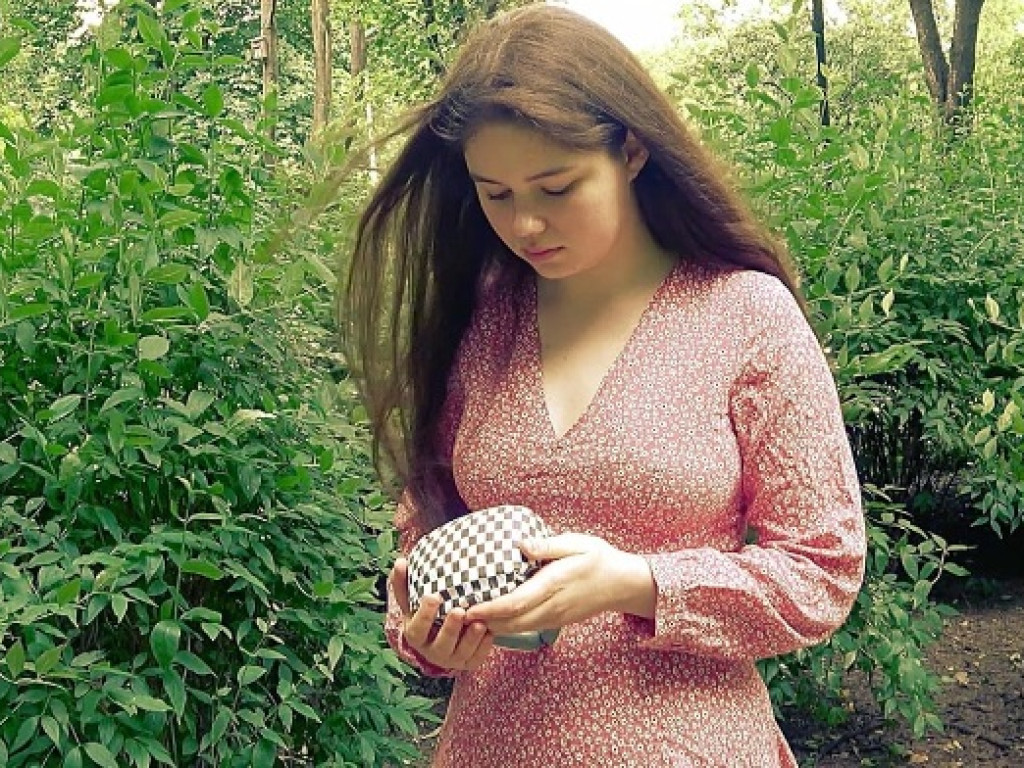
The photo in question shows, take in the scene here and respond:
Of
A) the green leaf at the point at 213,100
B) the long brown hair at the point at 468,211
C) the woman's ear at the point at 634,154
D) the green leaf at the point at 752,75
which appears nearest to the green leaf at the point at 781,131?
the green leaf at the point at 752,75

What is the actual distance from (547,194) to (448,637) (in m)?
0.46

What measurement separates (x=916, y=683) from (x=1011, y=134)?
2.35 metres

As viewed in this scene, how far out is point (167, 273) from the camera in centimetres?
230

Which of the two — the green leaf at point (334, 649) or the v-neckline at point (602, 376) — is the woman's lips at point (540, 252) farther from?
the green leaf at point (334, 649)

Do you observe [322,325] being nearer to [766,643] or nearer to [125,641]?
[125,641]

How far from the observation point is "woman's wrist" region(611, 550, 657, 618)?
1.39 metres

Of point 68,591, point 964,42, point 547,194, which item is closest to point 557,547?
point 547,194

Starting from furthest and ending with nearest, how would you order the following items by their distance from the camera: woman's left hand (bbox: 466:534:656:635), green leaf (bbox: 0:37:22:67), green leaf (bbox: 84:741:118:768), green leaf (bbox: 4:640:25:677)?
green leaf (bbox: 0:37:22:67)
green leaf (bbox: 84:741:118:768)
green leaf (bbox: 4:640:25:677)
woman's left hand (bbox: 466:534:656:635)

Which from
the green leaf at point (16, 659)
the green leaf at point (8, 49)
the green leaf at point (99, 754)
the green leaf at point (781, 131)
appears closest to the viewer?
the green leaf at point (16, 659)

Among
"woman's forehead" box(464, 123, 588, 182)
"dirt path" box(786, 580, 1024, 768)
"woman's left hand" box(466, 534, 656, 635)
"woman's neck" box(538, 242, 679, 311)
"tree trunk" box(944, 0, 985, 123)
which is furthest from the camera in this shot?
"tree trunk" box(944, 0, 985, 123)

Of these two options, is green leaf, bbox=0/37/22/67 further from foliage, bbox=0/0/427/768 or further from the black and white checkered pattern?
the black and white checkered pattern

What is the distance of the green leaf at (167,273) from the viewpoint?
2305mm

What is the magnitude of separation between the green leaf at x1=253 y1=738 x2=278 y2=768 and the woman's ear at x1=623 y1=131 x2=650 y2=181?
137cm

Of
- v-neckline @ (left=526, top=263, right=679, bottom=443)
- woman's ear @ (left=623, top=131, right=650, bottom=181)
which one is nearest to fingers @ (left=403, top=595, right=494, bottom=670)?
v-neckline @ (left=526, top=263, right=679, bottom=443)
